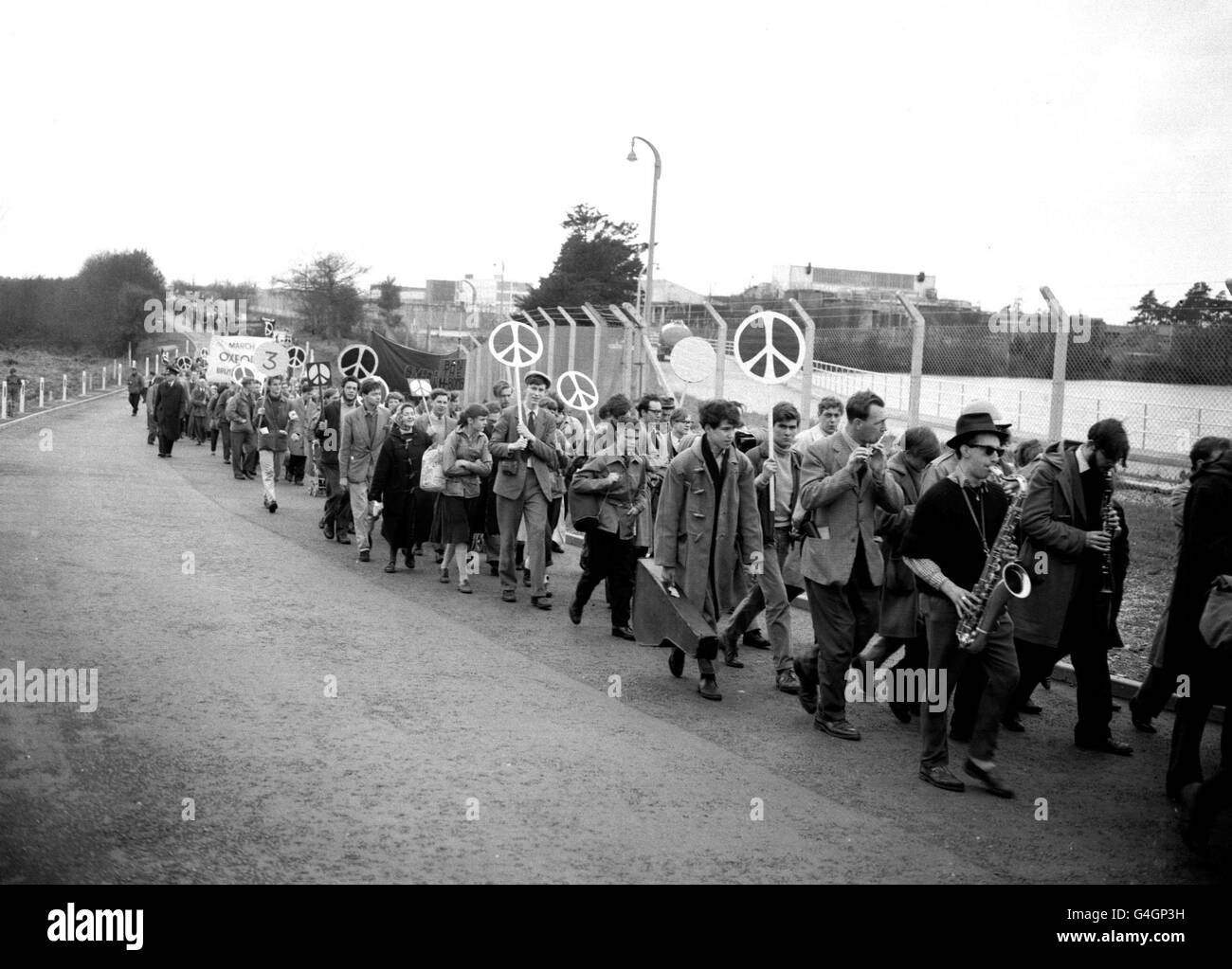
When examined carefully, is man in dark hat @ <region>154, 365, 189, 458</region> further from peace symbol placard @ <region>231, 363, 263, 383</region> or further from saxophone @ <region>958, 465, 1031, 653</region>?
saxophone @ <region>958, 465, 1031, 653</region>

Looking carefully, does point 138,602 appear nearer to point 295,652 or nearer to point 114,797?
point 295,652

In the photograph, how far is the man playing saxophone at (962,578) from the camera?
6.30m

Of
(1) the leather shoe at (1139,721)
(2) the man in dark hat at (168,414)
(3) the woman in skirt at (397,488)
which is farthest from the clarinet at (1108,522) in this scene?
(2) the man in dark hat at (168,414)

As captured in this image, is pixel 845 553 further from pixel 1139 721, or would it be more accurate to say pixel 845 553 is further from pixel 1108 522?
pixel 1139 721

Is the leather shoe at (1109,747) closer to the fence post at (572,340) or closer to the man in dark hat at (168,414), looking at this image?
the fence post at (572,340)

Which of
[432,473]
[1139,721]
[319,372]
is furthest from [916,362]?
[319,372]

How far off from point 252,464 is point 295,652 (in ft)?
54.9

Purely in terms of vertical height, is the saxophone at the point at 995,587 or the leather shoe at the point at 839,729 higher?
the saxophone at the point at 995,587

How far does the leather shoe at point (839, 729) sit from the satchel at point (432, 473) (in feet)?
19.0

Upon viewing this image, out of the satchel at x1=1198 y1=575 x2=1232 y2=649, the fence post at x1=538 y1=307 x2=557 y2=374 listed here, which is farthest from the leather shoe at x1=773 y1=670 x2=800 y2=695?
the fence post at x1=538 y1=307 x2=557 y2=374

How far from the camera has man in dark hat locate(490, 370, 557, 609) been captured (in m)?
11.1

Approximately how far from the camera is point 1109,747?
23.9ft

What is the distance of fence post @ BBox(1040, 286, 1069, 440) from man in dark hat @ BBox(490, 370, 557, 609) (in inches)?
190

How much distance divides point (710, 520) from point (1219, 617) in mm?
3399
